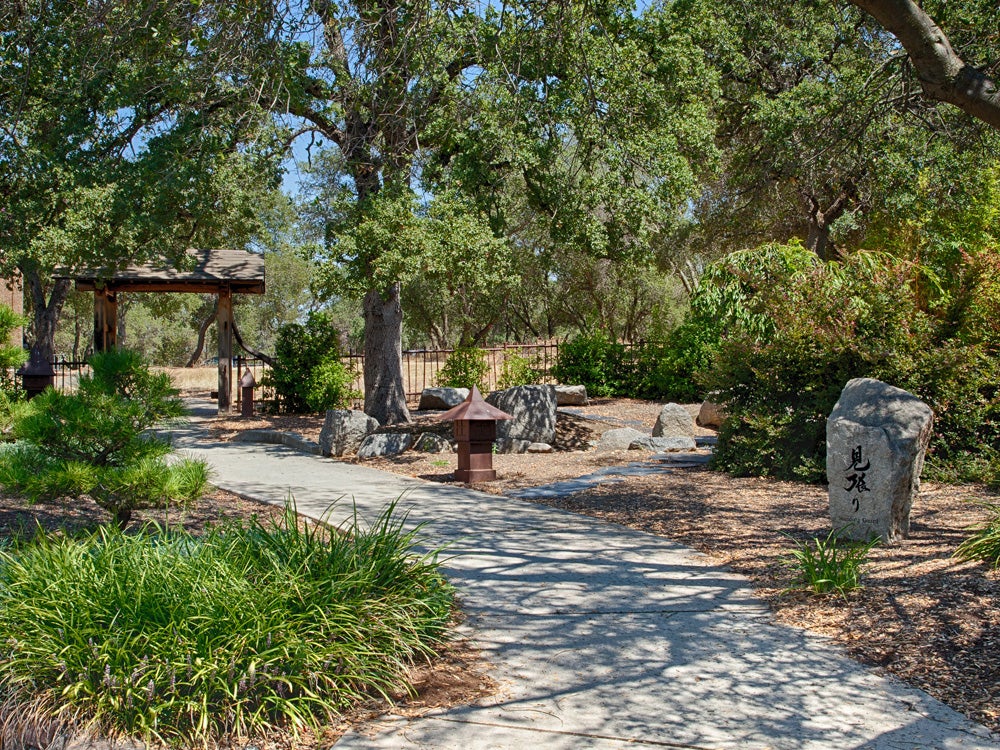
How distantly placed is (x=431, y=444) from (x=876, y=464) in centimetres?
804

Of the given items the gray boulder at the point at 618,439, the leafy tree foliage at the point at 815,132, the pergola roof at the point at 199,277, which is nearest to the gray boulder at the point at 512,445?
the gray boulder at the point at 618,439

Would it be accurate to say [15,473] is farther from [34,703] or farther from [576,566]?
[576,566]

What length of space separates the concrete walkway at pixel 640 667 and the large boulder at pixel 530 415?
6.32 metres

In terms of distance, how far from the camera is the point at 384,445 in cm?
1369

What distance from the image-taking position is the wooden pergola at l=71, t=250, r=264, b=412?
760 inches

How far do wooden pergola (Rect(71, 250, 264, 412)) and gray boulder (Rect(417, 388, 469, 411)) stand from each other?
4.53m

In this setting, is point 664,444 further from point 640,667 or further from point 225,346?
point 225,346

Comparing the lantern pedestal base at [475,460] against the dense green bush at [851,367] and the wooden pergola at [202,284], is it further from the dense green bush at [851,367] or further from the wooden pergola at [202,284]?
the wooden pergola at [202,284]

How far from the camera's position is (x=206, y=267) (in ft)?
66.1

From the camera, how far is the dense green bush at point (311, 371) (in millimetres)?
19172

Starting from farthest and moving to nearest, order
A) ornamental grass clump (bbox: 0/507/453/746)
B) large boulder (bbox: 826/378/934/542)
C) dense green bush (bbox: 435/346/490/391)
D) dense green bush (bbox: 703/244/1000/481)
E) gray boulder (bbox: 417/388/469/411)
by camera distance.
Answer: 1. dense green bush (bbox: 435/346/490/391)
2. gray boulder (bbox: 417/388/469/411)
3. dense green bush (bbox: 703/244/1000/481)
4. large boulder (bbox: 826/378/934/542)
5. ornamental grass clump (bbox: 0/507/453/746)

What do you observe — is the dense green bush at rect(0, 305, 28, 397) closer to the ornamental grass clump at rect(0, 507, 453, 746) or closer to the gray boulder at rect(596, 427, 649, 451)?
the ornamental grass clump at rect(0, 507, 453, 746)

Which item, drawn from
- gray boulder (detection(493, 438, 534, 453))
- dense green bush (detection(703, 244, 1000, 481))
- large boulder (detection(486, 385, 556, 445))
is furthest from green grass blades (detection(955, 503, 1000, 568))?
large boulder (detection(486, 385, 556, 445))

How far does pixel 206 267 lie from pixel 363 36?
43.8 ft
